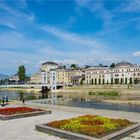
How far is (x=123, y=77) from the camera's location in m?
155

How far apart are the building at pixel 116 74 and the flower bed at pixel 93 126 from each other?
12586cm

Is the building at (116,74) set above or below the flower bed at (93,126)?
above

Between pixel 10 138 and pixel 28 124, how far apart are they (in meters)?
4.83

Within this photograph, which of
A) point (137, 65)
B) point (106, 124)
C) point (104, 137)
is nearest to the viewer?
point (104, 137)

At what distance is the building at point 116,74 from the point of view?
152000 millimetres

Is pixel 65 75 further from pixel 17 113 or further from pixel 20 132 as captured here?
pixel 20 132

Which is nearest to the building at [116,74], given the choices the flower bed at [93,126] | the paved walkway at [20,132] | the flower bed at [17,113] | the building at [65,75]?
the building at [65,75]

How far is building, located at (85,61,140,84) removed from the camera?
499 feet

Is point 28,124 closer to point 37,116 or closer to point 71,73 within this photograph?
point 37,116

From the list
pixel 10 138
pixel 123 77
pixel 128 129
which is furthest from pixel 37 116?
pixel 123 77

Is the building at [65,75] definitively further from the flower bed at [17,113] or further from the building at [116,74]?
the flower bed at [17,113]

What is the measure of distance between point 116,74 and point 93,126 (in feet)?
475

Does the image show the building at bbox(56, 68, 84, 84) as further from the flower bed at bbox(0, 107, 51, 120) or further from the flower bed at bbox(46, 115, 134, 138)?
the flower bed at bbox(46, 115, 134, 138)

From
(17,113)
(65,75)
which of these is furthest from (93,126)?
(65,75)
